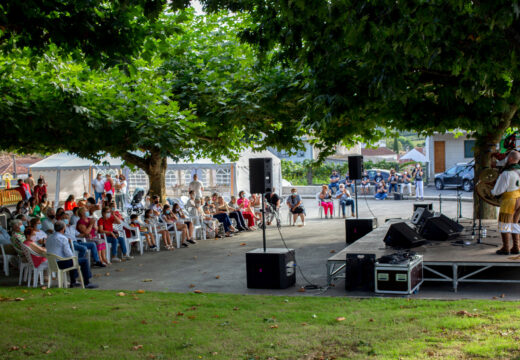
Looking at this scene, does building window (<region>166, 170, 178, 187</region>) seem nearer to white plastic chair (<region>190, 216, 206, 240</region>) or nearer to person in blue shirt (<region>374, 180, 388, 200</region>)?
person in blue shirt (<region>374, 180, 388, 200</region>)

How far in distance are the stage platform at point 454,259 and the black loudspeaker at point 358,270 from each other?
13.5 inches

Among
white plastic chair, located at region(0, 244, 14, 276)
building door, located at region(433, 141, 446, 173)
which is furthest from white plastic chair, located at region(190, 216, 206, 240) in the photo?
building door, located at region(433, 141, 446, 173)

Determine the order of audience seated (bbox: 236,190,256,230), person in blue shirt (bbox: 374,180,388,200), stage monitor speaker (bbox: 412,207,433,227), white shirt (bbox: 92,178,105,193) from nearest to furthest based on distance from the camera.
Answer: stage monitor speaker (bbox: 412,207,433,227) → audience seated (bbox: 236,190,256,230) → white shirt (bbox: 92,178,105,193) → person in blue shirt (bbox: 374,180,388,200)

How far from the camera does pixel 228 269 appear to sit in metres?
11.0

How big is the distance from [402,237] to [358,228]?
12.6 feet

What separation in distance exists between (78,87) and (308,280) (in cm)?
797

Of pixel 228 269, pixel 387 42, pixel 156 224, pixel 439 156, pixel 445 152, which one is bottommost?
pixel 228 269

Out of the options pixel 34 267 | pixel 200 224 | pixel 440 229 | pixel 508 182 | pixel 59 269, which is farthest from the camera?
pixel 200 224


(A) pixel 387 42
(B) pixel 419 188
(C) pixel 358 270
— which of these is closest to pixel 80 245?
(C) pixel 358 270

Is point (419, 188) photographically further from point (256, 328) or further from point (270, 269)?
point (256, 328)

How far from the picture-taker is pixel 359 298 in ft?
26.0

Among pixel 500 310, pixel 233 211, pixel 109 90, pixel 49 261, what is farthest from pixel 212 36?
pixel 500 310

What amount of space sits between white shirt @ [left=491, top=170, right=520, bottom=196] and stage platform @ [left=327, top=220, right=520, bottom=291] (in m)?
1.10

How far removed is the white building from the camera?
3759 centimetres
